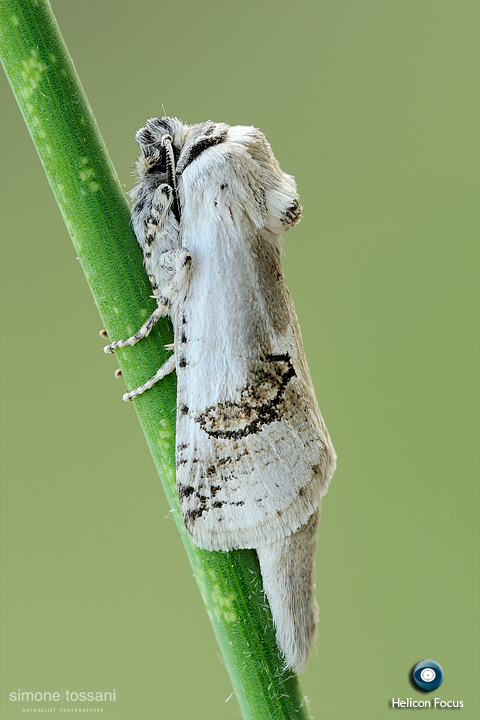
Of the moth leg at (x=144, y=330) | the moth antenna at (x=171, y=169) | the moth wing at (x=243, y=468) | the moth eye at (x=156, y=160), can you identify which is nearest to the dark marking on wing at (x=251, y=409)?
the moth wing at (x=243, y=468)

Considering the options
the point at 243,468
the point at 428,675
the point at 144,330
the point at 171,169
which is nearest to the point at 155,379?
the point at 144,330

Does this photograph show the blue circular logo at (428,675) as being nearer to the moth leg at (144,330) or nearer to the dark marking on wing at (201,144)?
the moth leg at (144,330)

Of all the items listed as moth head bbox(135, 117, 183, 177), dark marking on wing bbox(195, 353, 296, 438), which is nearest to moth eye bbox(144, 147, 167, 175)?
moth head bbox(135, 117, 183, 177)

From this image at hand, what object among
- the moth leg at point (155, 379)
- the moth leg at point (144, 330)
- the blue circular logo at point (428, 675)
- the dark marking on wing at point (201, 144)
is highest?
the dark marking on wing at point (201, 144)

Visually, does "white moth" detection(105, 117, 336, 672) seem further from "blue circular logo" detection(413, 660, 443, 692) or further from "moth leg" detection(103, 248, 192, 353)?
"blue circular logo" detection(413, 660, 443, 692)

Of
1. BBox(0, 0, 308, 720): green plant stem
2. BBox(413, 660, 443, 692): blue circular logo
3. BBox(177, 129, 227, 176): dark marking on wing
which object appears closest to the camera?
BBox(0, 0, 308, 720): green plant stem

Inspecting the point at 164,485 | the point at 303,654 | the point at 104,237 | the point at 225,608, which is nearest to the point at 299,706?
the point at 303,654

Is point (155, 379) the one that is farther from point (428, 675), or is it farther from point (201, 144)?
point (428, 675)
